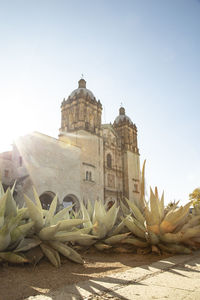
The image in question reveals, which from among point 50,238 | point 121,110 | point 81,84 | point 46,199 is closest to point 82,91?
point 81,84

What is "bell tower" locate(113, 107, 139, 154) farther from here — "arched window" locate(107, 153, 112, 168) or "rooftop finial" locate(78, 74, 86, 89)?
"rooftop finial" locate(78, 74, 86, 89)

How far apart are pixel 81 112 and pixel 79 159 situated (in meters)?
6.14

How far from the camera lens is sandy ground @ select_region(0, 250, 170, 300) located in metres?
1.36

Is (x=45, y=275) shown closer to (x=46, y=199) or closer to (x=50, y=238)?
(x=50, y=238)

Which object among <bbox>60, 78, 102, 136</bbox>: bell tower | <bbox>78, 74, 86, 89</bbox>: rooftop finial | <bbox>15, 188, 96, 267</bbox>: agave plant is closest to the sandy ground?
<bbox>15, 188, 96, 267</bbox>: agave plant

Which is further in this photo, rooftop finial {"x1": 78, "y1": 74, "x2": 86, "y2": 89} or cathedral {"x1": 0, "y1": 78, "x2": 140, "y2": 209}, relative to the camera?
rooftop finial {"x1": 78, "y1": 74, "x2": 86, "y2": 89}

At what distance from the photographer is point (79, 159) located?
2027 centimetres

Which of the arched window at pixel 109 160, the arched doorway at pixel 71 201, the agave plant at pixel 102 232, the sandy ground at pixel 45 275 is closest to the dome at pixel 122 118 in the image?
the arched window at pixel 109 160

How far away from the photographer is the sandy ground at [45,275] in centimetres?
136

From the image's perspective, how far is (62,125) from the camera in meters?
25.3

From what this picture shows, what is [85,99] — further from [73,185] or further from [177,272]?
[177,272]

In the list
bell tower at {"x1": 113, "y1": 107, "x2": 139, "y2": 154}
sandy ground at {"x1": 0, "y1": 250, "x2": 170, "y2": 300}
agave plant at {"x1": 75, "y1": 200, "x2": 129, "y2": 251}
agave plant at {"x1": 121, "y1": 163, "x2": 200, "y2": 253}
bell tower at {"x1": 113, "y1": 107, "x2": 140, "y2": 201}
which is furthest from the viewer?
bell tower at {"x1": 113, "y1": 107, "x2": 139, "y2": 154}

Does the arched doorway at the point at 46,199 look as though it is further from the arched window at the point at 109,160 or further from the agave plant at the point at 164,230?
the agave plant at the point at 164,230

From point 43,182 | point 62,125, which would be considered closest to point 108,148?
point 62,125
